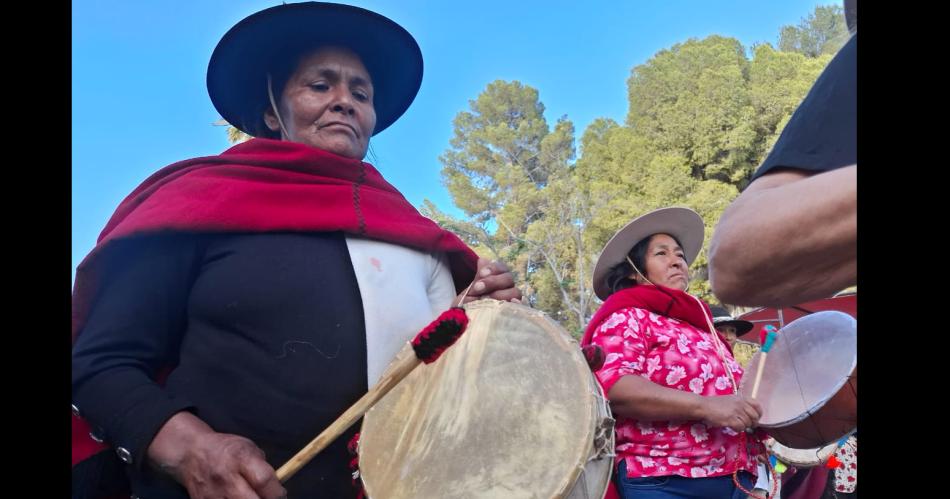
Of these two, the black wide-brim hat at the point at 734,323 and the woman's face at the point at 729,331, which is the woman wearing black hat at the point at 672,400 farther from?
the woman's face at the point at 729,331

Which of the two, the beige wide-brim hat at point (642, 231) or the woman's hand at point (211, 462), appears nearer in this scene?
the woman's hand at point (211, 462)

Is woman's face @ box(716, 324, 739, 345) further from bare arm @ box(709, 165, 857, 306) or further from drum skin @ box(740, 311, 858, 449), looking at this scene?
bare arm @ box(709, 165, 857, 306)

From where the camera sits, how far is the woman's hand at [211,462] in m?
1.38

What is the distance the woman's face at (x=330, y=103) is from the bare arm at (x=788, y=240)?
1404mm

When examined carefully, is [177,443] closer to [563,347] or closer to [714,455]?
[563,347]

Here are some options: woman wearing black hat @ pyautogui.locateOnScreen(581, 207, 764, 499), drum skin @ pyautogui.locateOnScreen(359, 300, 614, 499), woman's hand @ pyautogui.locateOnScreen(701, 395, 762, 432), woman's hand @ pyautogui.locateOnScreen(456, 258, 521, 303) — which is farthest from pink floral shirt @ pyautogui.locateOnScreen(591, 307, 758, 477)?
drum skin @ pyautogui.locateOnScreen(359, 300, 614, 499)

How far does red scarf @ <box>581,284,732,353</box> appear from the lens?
3.04 m

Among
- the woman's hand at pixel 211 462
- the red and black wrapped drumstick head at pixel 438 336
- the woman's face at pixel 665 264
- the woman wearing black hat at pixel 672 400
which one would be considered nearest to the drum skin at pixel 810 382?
the woman wearing black hat at pixel 672 400

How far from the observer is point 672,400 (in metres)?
2.63

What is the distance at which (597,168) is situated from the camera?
24.5m

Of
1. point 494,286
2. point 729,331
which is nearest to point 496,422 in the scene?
point 494,286

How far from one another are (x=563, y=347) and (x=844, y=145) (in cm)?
85
